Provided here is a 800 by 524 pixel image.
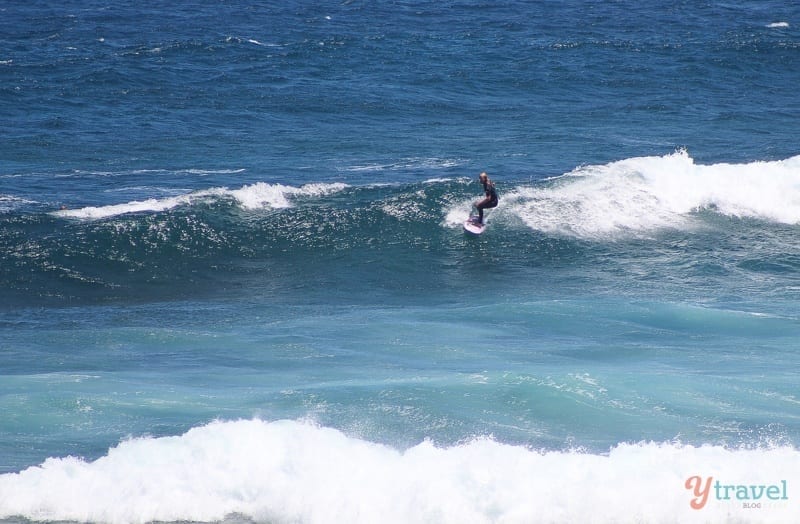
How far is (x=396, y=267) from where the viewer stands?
21.4 meters

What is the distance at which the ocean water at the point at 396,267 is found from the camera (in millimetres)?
11164

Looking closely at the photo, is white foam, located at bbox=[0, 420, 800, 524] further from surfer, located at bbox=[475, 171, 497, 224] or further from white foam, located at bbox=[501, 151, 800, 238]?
white foam, located at bbox=[501, 151, 800, 238]

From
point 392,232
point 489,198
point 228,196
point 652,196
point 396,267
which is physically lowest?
point 396,267

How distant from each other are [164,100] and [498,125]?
1140cm

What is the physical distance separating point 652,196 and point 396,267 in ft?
24.8

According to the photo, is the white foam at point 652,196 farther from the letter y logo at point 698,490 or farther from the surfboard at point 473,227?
the letter y logo at point 698,490

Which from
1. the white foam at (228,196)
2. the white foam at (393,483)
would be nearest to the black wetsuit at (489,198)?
the white foam at (228,196)

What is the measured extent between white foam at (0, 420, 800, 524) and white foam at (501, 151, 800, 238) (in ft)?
40.3

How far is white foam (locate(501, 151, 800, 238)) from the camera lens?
78.1ft

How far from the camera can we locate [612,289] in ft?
64.8
